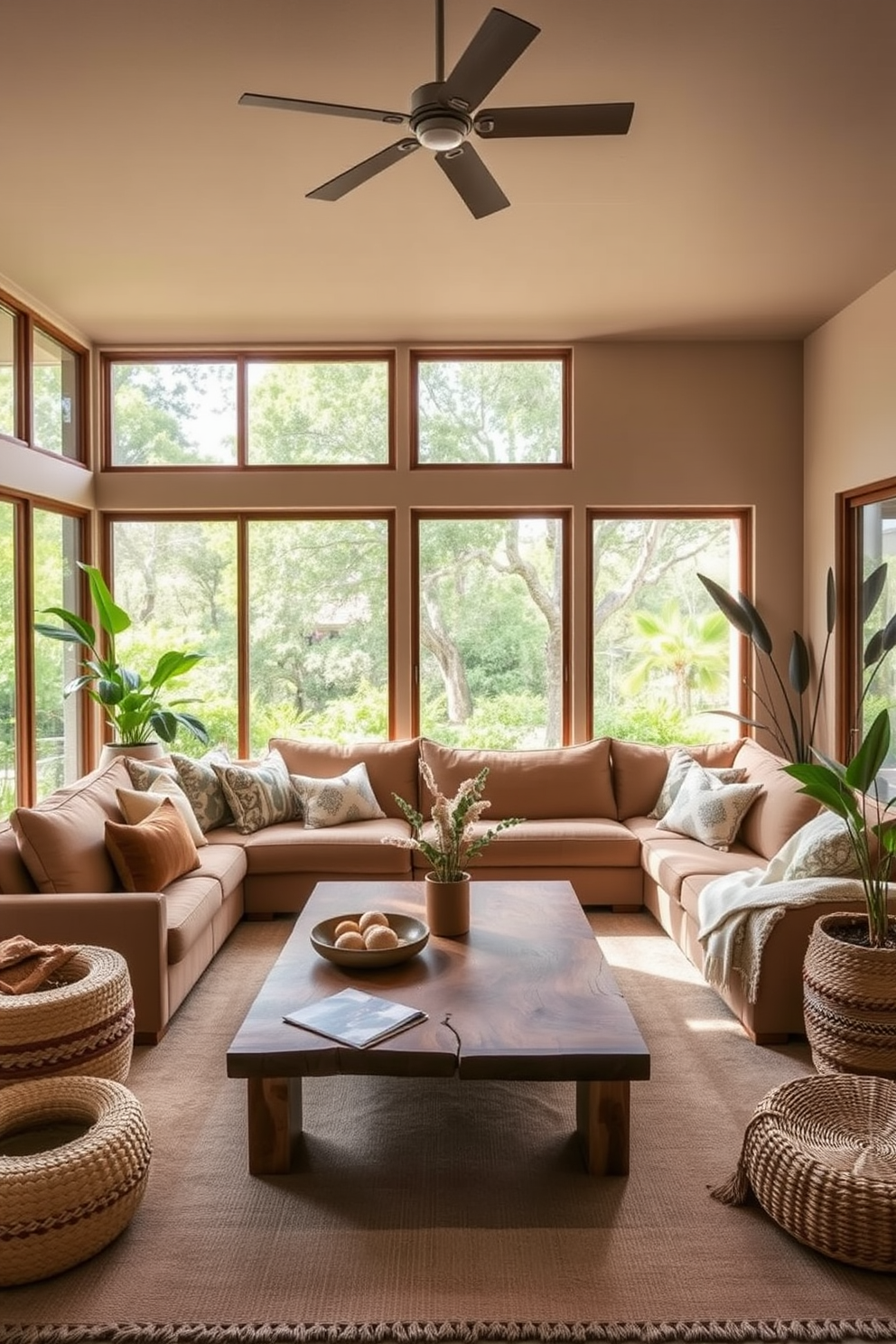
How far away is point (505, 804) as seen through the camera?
17.4 ft

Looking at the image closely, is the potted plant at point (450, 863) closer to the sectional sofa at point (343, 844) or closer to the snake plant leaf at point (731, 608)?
the sectional sofa at point (343, 844)

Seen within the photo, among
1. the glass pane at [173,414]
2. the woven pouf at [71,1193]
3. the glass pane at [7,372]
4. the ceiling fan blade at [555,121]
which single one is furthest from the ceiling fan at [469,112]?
the glass pane at [173,414]

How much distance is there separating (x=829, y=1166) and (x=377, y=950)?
132 centimetres

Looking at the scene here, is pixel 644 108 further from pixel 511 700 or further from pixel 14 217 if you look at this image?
pixel 511 700

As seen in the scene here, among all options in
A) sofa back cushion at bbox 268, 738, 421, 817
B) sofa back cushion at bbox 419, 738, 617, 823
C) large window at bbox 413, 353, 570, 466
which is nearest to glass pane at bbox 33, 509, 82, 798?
sofa back cushion at bbox 268, 738, 421, 817

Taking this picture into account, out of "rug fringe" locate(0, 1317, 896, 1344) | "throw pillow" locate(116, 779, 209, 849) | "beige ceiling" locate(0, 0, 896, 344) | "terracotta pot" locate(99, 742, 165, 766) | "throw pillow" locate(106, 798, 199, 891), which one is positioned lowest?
"rug fringe" locate(0, 1317, 896, 1344)

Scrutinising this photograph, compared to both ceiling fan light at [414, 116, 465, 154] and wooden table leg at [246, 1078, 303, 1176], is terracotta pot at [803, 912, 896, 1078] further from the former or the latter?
ceiling fan light at [414, 116, 465, 154]

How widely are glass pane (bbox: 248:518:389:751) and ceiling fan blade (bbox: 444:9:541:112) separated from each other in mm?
3514

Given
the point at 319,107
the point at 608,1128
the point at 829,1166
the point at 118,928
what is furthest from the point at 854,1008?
the point at 319,107

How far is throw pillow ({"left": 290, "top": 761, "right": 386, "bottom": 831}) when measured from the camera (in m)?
5.04

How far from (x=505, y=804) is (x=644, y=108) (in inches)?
135

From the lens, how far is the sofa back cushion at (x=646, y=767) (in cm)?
534

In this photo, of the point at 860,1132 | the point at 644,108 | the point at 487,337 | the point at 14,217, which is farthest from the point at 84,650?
the point at 860,1132

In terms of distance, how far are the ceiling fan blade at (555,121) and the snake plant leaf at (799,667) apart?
350cm
